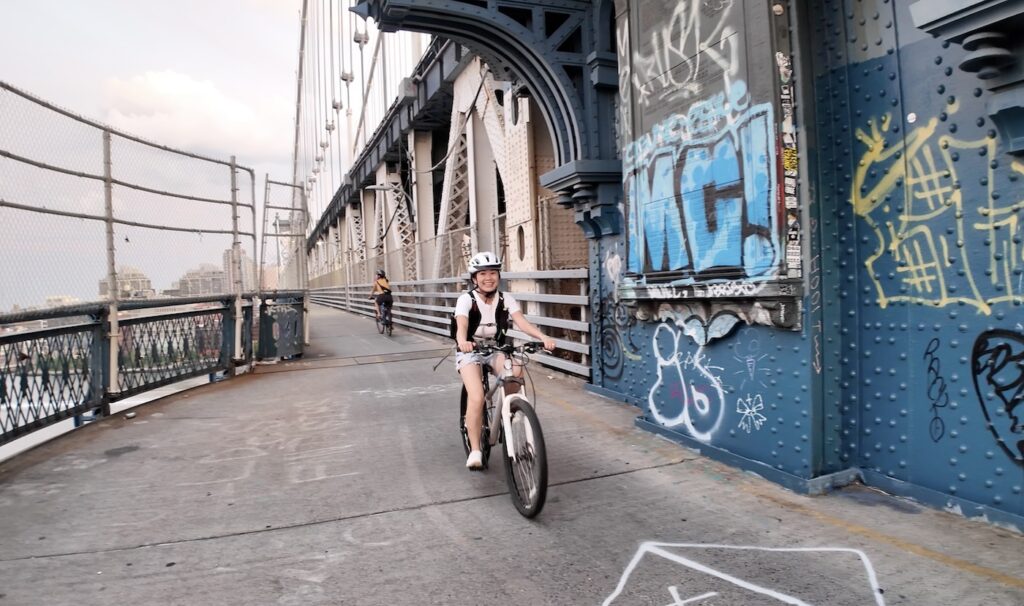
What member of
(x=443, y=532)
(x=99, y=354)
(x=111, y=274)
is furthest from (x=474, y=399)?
(x=111, y=274)

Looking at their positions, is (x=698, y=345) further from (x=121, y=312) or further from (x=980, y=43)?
(x=121, y=312)

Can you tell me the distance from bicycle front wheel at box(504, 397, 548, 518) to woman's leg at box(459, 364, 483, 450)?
0.45 metres

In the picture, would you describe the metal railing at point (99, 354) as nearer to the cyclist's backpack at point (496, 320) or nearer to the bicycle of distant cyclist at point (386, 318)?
the cyclist's backpack at point (496, 320)

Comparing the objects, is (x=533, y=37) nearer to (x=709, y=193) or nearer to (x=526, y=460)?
(x=709, y=193)

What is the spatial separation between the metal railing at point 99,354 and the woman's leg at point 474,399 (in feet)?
12.4

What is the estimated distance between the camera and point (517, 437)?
13.0 feet

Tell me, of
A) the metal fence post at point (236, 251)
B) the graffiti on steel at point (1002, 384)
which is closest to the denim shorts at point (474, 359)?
the graffiti on steel at point (1002, 384)

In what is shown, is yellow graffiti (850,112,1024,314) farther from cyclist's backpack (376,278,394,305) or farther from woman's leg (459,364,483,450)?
cyclist's backpack (376,278,394,305)

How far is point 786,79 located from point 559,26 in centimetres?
394

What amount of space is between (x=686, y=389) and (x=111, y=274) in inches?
247

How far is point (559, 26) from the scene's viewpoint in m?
7.26

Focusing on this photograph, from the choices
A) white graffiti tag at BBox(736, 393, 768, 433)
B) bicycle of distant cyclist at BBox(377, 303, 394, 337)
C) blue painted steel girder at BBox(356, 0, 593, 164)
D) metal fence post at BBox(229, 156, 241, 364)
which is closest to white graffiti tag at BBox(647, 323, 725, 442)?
white graffiti tag at BBox(736, 393, 768, 433)

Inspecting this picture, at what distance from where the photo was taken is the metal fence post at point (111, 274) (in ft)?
22.4

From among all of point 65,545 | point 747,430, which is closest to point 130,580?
point 65,545
